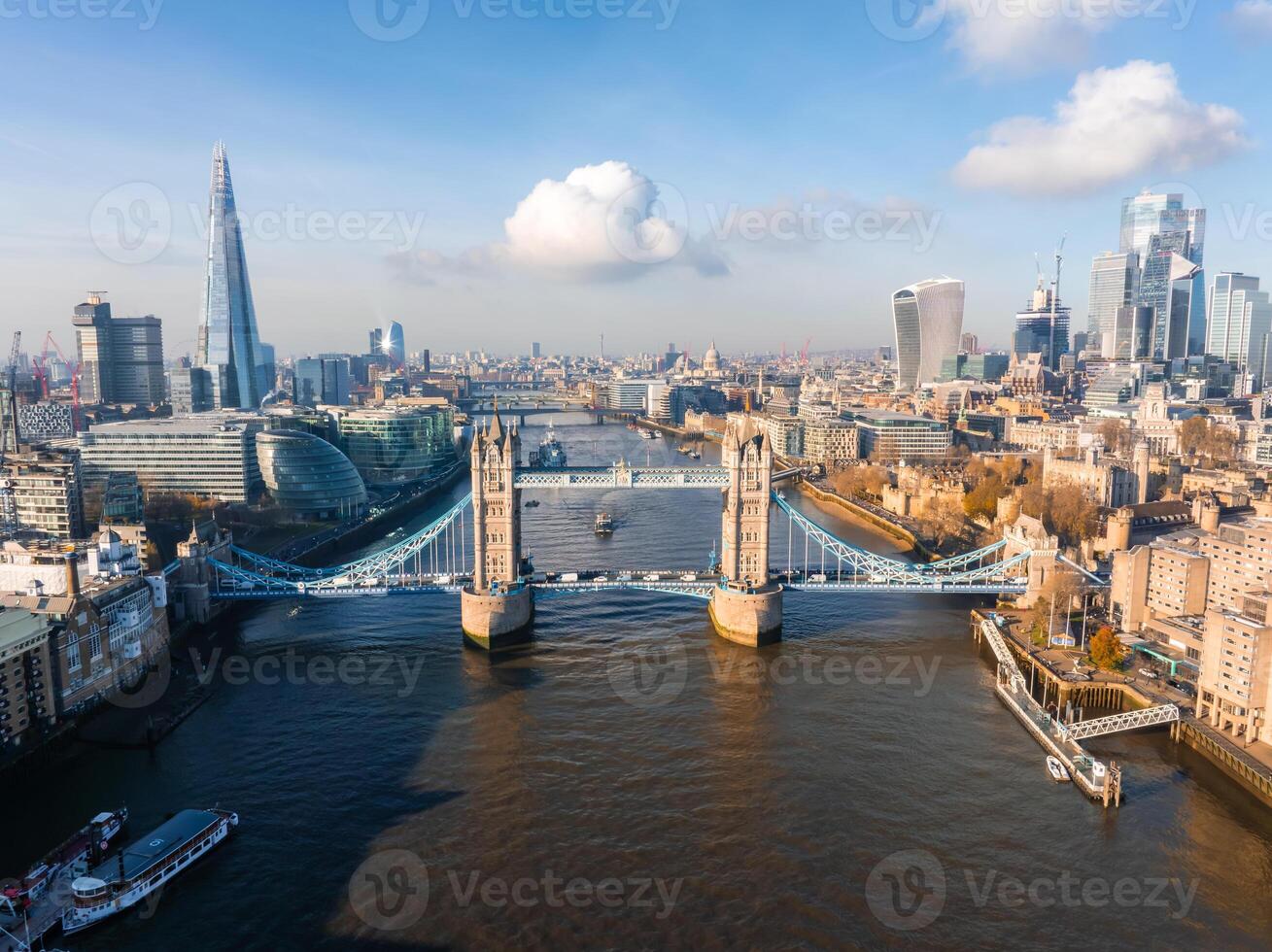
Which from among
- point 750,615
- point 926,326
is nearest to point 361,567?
point 750,615

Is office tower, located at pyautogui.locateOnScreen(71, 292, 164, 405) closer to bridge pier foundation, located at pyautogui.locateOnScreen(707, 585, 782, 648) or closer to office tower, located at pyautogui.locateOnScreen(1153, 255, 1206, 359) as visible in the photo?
bridge pier foundation, located at pyautogui.locateOnScreen(707, 585, 782, 648)

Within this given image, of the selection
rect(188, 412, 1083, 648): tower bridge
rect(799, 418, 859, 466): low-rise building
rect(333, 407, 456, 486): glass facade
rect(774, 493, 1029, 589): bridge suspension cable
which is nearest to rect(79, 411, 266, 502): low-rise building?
rect(333, 407, 456, 486): glass facade

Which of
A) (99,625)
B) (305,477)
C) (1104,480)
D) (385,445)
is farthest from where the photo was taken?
(385,445)

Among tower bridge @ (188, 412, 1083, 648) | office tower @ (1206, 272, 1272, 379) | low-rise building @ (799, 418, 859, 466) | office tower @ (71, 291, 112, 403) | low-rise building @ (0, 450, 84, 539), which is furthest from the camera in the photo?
office tower @ (1206, 272, 1272, 379)

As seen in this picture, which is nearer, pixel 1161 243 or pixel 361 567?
pixel 361 567

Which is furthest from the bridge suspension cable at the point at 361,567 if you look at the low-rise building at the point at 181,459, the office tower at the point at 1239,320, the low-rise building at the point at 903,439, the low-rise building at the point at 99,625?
the office tower at the point at 1239,320

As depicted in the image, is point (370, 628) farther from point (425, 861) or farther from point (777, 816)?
point (777, 816)

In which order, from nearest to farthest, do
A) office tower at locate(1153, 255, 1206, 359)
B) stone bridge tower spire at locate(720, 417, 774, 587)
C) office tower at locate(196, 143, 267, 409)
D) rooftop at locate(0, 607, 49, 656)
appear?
rooftop at locate(0, 607, 49, 656)
stone bridge tower spire at locate(720, 417, 774, 587)
office tower at locate(196, 143, 267, 409)
office tower at locate(1153, 255, 1206, 359)

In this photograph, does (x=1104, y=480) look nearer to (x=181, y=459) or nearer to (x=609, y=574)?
(x=609, y=574)
